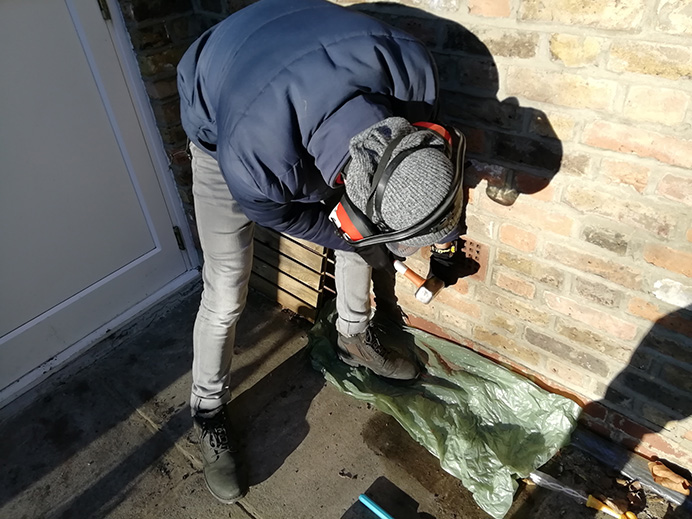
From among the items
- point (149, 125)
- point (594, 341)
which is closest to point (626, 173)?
point (594, 341)

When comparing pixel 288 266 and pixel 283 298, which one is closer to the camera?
pixel 288 266

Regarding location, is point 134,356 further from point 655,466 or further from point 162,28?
point 655,466

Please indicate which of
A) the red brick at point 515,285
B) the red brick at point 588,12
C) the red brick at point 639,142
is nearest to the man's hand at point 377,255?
the red brick at point 515,285

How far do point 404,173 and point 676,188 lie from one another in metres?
0.83

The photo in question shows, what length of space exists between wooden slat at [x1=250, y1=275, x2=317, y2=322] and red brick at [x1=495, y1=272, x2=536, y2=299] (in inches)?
36.2

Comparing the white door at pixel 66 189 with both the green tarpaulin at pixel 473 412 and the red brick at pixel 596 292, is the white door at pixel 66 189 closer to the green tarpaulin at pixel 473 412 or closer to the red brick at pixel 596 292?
the green tarpaulin at pixel 473 412

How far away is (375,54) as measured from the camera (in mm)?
1337

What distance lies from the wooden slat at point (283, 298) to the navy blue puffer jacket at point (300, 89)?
3.99ft

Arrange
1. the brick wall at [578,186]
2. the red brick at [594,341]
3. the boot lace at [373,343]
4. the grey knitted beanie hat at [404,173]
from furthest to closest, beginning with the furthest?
1. the boot lace at [373,343]
2. the red brick at [594,341]
3. the brick wall at [578,186]
4. the grey knitted beanie hat at [404,173]

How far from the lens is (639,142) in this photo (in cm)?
148

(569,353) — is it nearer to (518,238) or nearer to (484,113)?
(518,238)

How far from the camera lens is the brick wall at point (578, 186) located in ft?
4.63

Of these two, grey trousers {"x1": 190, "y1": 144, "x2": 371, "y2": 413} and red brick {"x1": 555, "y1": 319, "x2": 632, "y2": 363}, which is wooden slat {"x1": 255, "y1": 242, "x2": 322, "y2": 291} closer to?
grey trousers {"x1": 190, "y1": 144, "x2": 371, "y2": 413}

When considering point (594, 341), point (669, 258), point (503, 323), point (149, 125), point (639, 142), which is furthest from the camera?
point (149, 125)
